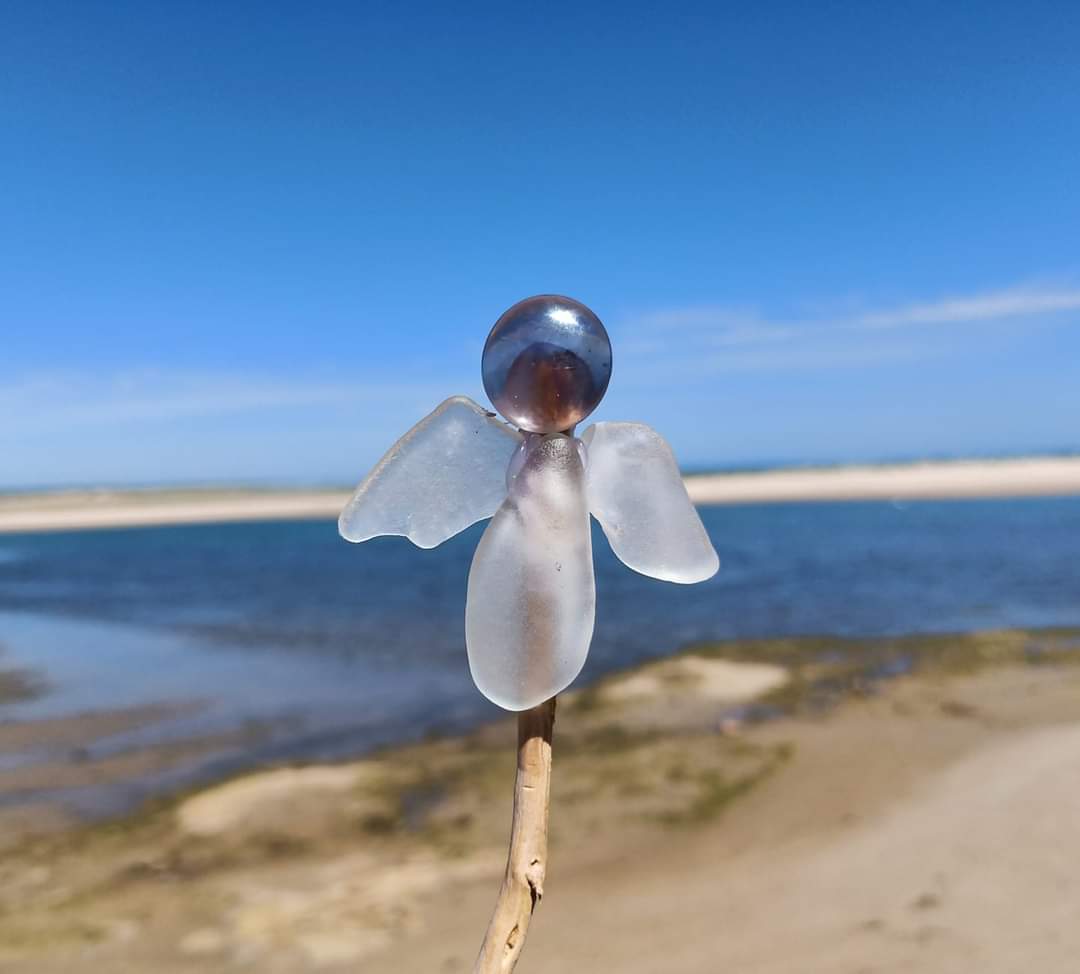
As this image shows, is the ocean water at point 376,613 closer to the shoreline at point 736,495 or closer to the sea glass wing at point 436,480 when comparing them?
the sea glass wing at point 436,480

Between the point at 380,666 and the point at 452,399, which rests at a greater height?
the point at 452,399

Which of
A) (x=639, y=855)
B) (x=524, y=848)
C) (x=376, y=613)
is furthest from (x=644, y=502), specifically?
(x=376, y=613)

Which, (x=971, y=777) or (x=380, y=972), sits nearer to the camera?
(x=380, y=972)

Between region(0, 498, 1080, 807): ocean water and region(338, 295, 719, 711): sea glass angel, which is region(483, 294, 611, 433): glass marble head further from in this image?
region(0, 498, 1080, 807): ocean water

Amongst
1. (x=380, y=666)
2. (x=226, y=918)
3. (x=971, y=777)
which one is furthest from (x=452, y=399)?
(x=380, y=666)

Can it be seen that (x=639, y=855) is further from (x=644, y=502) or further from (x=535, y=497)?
(x=535, y=497)

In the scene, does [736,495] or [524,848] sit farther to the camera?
[736,495]

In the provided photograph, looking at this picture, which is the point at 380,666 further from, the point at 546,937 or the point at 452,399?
the point at 452,399
